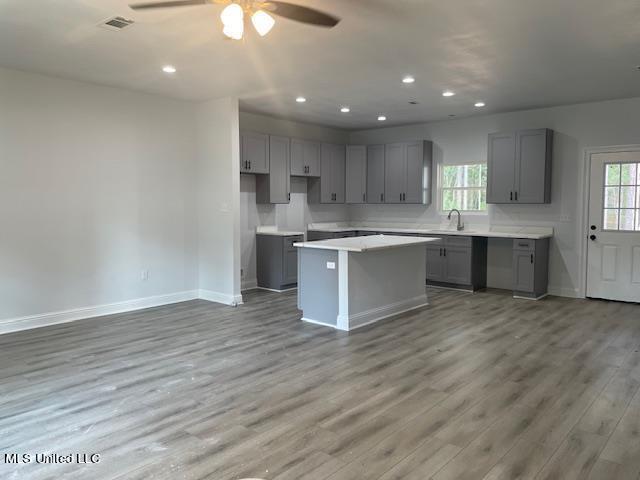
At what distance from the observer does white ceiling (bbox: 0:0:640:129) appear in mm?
3383

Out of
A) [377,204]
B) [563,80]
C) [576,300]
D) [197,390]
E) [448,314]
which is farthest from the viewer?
[377,204]

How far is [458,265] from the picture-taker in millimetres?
7207

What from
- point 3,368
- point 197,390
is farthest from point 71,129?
point 197,390

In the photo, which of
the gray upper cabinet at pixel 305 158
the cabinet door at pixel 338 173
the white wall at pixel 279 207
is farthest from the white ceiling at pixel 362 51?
the cabinet door at pixel 338 173

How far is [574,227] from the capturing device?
668 cm

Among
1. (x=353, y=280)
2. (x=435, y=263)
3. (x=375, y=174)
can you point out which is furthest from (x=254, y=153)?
(x=435, y=263)

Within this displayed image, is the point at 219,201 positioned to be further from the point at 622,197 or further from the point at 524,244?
the point at 622,197

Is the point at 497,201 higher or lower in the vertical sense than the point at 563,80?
lower

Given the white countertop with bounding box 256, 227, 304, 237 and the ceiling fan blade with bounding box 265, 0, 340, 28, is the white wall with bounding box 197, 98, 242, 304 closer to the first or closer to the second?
the white countertop with bounding box 256, 227, 304, 237

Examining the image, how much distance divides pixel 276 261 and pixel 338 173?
2.38 metres

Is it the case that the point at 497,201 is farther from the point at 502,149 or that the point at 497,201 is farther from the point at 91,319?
the point at 91,319

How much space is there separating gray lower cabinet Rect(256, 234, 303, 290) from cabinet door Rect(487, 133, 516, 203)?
307cm

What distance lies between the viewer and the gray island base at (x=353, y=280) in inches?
198

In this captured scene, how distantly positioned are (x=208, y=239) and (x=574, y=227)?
5220 mm
